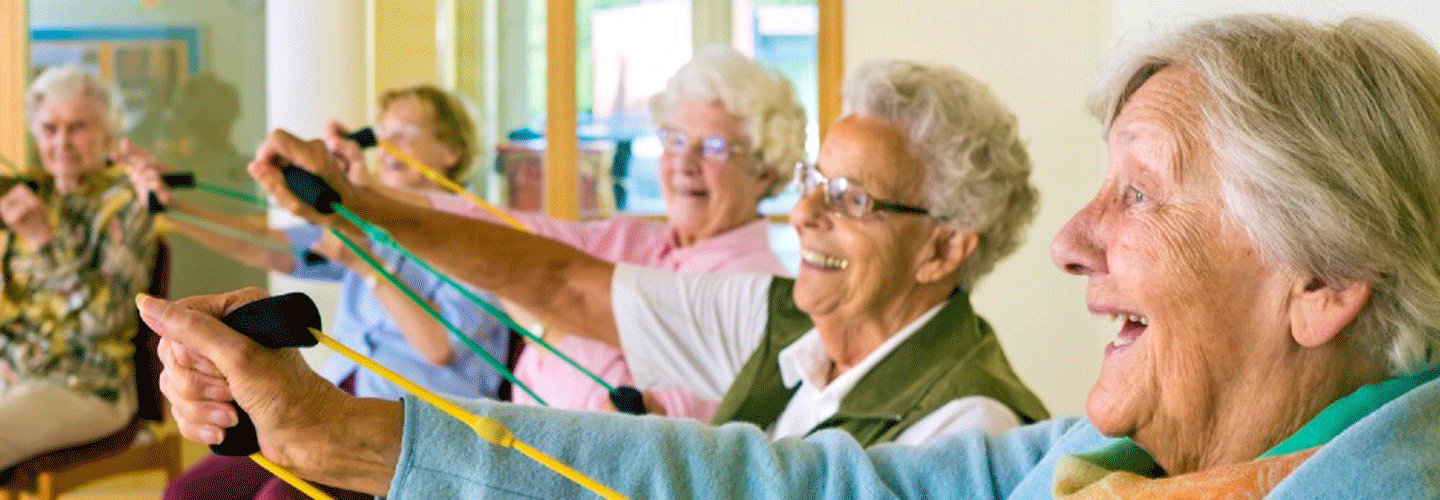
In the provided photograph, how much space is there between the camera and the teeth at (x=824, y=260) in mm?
2186

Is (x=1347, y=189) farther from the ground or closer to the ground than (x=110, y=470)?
farther from the ground

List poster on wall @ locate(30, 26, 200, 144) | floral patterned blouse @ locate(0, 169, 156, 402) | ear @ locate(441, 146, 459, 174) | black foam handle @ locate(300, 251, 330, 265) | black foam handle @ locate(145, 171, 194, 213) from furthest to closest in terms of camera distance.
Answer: poster on wall @ locate(30, 26, 200, 144), ear @ locate(441, 146, 459, 174), floral patterned blouse @ locate(0, 169, 156, 402), black foam handle @ locate(300, 251, 330, 265), black foam handle @ locate(145, 171, 194, 213)

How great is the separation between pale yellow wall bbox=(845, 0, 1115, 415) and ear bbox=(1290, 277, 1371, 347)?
270 cm

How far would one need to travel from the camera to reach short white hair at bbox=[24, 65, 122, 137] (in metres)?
4.41

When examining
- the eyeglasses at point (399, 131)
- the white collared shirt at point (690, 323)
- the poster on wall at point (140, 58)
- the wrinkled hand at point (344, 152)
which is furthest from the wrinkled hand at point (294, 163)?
the poster on wall at point (140, 58)

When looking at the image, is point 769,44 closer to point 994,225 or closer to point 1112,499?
point 994,225

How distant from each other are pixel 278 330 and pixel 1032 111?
9.94 feet

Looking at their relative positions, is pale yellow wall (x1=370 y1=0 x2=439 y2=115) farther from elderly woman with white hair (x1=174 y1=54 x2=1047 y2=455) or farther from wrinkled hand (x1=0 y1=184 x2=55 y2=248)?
elderly woman with white hair (x1=174 y1=54 x2=1047 y2=455)

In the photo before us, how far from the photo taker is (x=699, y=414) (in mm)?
2459

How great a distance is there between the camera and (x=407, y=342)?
333 centimetres

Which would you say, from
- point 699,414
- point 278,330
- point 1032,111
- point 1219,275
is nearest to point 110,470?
point 699,414

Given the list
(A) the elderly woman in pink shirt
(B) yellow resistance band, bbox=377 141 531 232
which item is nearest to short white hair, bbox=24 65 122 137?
(B) yellow resistance band, bbox=377 141 531 232

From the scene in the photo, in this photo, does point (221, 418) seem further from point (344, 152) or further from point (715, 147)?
point (344, 152)

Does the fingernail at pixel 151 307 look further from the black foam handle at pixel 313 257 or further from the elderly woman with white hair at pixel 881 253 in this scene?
the black foam handle at pixel 313 257
